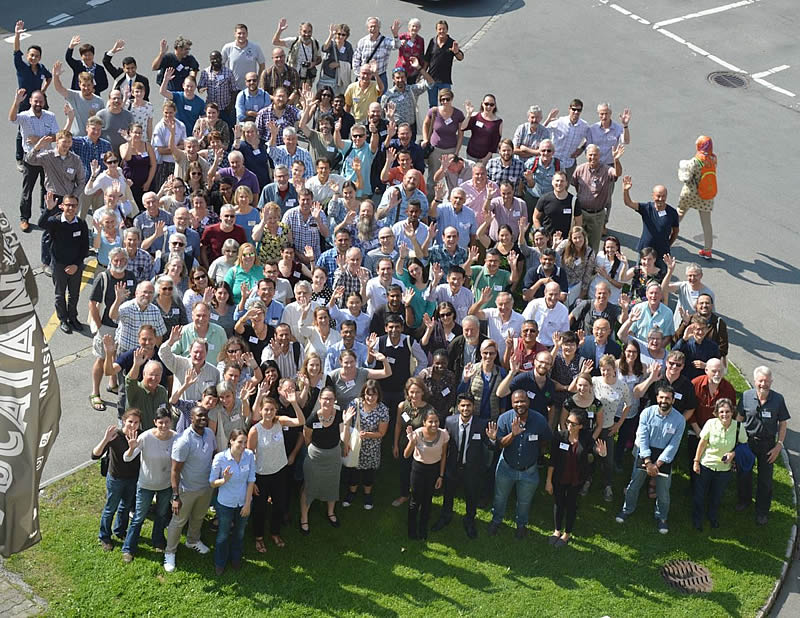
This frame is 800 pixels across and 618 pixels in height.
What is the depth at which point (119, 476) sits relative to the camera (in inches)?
535

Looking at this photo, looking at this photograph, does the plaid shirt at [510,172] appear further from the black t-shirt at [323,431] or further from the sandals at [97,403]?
the sandals at [97,403]

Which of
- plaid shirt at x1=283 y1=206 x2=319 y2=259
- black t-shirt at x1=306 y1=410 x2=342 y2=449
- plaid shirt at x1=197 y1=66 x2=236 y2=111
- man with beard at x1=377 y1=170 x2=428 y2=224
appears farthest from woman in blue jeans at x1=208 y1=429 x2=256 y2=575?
plaid shirt at x1=197 y1=66 x2=236 y2=111

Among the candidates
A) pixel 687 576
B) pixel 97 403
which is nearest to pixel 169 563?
pixel 97 403

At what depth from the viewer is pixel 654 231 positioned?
17.9 meters

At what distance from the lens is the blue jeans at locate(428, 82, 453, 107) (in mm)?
22078

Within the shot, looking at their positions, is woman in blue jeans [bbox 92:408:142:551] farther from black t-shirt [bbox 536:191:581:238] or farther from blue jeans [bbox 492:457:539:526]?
black t-shirt [bbox 536:191:581:238]

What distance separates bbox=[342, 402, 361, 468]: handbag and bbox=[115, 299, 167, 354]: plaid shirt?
8.92 ft

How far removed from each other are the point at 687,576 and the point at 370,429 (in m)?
4.05

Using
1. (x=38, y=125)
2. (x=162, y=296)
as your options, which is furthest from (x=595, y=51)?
(x=162, y=296)

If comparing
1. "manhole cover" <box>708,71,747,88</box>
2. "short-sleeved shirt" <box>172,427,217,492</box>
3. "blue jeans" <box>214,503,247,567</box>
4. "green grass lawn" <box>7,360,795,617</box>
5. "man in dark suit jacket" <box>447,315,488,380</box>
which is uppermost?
"manhole cover" <box>708,71,747,88</box>

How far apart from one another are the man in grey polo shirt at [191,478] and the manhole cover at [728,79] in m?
15.6

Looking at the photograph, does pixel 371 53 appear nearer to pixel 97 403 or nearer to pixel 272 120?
pixel 272 120

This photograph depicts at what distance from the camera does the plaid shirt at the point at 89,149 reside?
18672 mm

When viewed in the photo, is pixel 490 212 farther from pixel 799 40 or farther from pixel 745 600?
pixel 799 40
